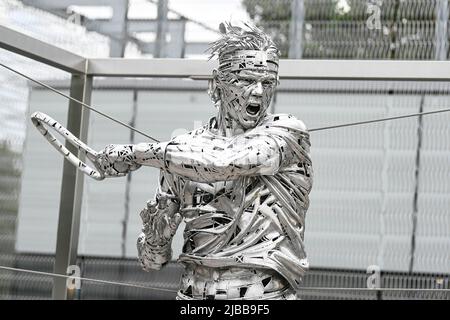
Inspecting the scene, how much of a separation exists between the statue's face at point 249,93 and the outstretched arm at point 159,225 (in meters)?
0.36

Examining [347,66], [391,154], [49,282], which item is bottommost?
[49,282]

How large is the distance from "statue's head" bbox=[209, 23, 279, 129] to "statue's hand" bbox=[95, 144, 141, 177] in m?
0.39

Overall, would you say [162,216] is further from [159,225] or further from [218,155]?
[218,155]

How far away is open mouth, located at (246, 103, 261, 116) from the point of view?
163 inches

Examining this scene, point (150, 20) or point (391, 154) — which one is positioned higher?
point (150, 20)

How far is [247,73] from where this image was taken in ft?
13.5

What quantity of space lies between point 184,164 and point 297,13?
2.49 metres

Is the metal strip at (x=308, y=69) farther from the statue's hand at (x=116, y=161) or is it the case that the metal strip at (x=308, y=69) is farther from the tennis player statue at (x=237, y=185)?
the statue's hand at (x=116, y=161)

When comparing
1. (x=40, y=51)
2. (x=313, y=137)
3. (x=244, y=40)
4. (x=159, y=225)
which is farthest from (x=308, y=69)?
(x=159, y=225)

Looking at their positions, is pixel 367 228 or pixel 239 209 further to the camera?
pixel 367 228

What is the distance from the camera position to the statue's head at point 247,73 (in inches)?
163
